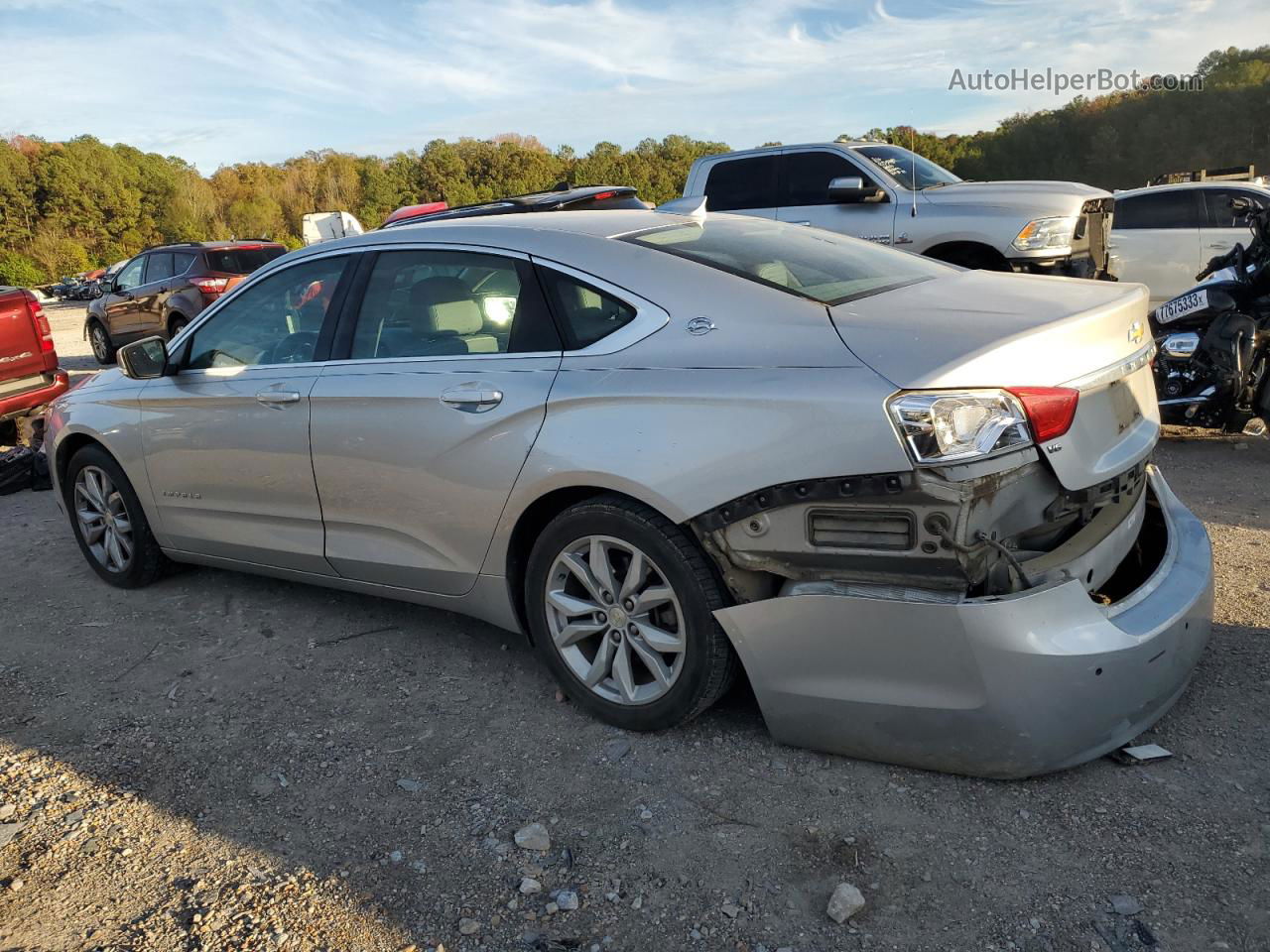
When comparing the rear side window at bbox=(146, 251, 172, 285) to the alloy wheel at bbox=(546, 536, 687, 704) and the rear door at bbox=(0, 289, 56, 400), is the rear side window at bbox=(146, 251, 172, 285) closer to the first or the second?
the rear door at bbox=(0, 289, 56, 400)

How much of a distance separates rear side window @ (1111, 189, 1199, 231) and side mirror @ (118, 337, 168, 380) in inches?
379

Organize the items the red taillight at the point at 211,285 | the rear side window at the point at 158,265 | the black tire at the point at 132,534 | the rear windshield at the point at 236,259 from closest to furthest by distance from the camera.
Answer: the black tire at the point at 132,534
the red taillight at the point at 211,285
the rear windshield at the point at 236,259
the rear side window at the point at 158,265

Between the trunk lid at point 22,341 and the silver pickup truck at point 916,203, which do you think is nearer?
the trunk lid at point 22,341

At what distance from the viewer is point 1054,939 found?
2172mm

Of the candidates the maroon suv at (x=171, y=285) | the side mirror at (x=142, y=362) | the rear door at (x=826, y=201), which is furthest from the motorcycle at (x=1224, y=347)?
the maroon suv at (x=171, y=285)

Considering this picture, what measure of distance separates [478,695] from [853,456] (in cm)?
176

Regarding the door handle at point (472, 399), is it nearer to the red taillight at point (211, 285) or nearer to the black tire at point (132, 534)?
the black tire at point (132, 534)

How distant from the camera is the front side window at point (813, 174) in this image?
29.4ft

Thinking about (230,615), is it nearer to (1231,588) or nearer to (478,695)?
(478,695)

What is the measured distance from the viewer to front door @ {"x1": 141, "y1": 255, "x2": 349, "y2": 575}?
3.89m

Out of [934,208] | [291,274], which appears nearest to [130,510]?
[291,274]

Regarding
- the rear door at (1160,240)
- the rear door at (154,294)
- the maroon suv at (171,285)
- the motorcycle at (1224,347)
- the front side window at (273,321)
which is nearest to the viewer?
the front side window at (273,321)

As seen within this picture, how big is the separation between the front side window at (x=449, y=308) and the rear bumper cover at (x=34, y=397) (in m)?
5.46

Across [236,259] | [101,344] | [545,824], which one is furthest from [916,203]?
[101,344]
